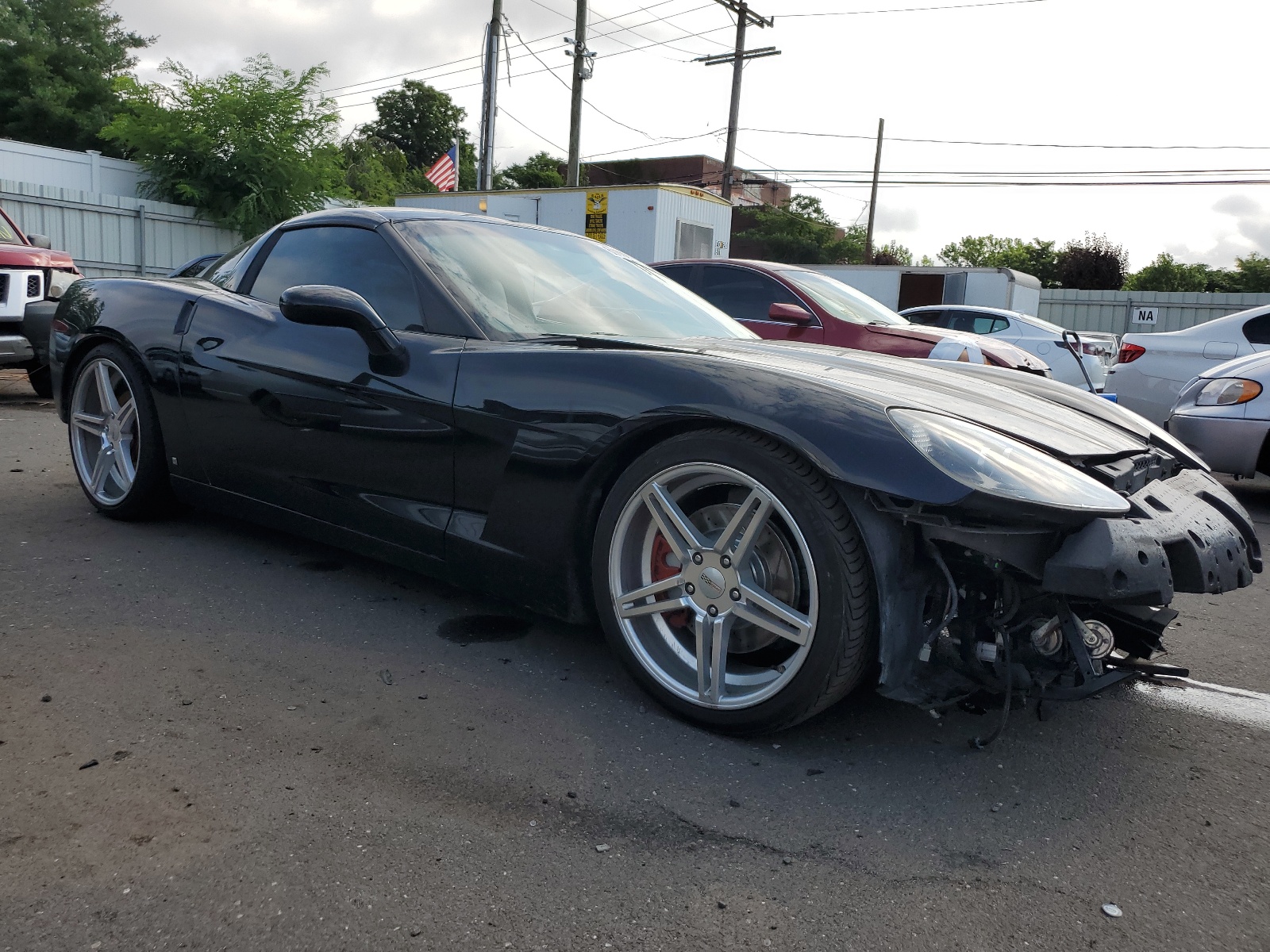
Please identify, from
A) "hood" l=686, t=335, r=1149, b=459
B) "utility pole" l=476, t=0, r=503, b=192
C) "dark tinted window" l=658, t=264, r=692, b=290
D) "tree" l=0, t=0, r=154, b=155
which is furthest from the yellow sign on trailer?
"tree" l=0, t=0, r=154, b=155

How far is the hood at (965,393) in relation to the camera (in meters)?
2.46

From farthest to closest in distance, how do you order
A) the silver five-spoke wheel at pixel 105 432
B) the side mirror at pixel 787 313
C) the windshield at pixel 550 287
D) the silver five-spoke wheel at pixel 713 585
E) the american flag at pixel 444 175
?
1. the american flag at pixel 444 175
2. the side mirror at pixel 787 313
3. the silver five-spoke wheel at pixel 105 432
4. the windshield at pixel 550 287
5. the silver five-spoke wheel at pixel 713 585

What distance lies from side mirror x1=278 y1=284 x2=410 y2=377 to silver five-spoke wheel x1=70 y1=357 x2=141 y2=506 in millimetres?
1457

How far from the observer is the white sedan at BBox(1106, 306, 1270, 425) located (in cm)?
761

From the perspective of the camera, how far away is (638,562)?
2.61 metres

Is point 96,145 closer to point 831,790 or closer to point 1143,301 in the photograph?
point 1143,301

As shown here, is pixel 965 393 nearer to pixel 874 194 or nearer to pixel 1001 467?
pixel 1001 467

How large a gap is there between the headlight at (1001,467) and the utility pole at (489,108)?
20.8 m

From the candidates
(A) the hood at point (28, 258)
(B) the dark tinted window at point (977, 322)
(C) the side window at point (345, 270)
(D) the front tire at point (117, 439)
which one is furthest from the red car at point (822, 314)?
(B) the dark tinted window at point (977, 322)

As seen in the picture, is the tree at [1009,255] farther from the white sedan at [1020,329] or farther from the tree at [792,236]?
the white sedan at [1020,329]

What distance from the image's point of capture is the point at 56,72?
36.1 m

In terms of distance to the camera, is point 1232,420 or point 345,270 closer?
point 345,270

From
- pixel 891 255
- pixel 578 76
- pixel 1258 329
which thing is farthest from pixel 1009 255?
pixel 1258 329

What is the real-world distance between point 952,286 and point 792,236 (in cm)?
2542
